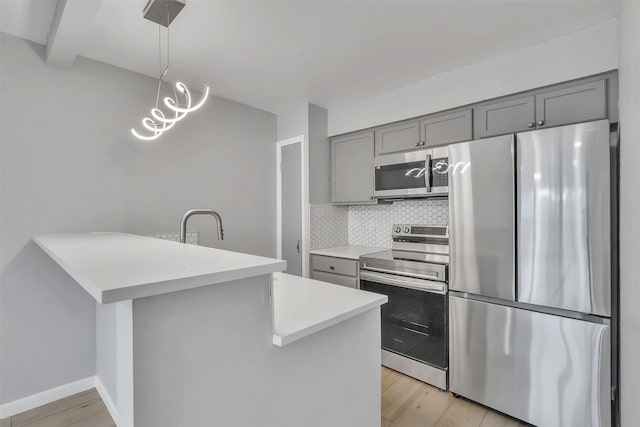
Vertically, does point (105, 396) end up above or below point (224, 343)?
below

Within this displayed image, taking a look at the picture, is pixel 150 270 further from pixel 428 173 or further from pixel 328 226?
pixel 328 226

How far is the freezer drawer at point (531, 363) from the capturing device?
1.67 m

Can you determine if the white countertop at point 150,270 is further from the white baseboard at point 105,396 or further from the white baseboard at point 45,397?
the white baseboard at point 45,397

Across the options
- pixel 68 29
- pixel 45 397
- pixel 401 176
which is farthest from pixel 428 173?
pixel 45 397

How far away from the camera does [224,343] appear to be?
93 cm

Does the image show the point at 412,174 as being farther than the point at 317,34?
Yes

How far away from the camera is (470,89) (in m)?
2.44

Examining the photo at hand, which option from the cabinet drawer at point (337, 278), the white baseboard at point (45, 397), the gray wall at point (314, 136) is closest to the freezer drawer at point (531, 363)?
the cabinet drawer at point (337, 278)

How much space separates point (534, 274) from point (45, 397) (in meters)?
3.39

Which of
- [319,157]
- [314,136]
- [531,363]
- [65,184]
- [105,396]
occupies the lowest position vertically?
[105,396]

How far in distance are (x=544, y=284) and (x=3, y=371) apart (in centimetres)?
350

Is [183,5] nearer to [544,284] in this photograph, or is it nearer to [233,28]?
[233,28]

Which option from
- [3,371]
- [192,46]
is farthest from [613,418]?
[3,371]

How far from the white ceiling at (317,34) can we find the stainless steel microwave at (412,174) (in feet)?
2.28
